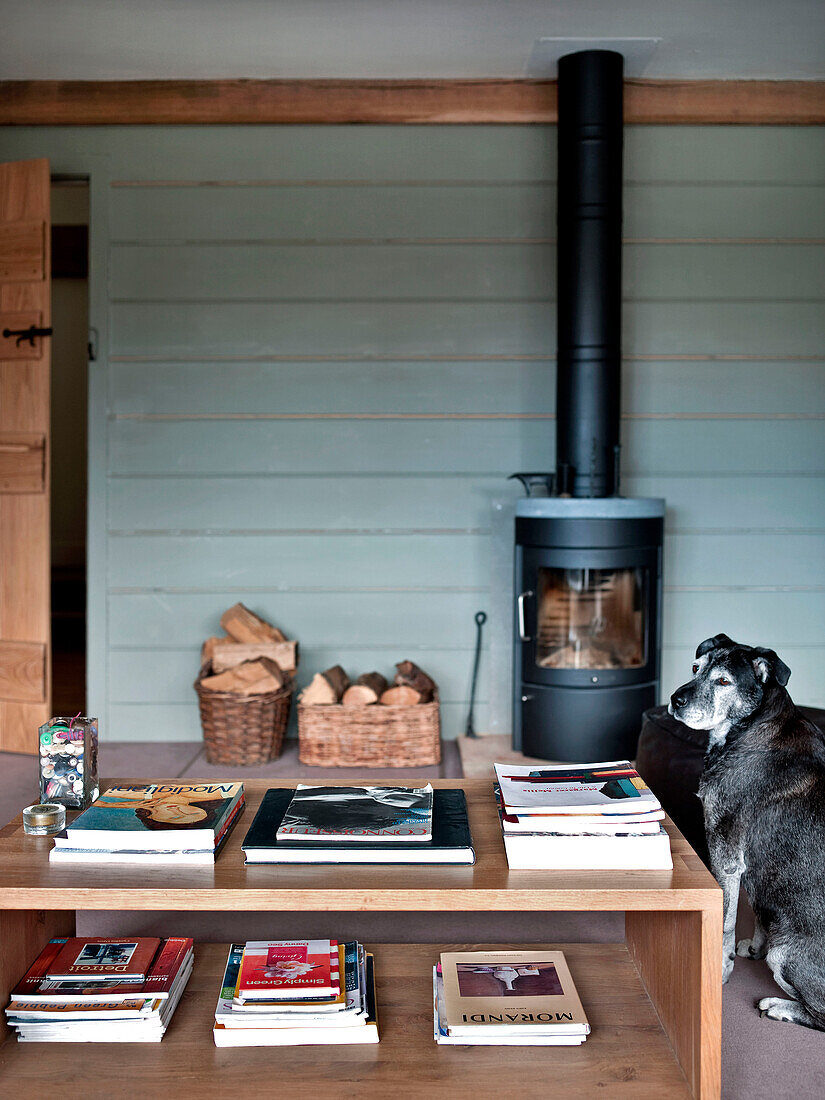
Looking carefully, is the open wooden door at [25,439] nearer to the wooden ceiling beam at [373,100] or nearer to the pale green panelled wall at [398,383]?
the pale green panelled wall at [398,383]

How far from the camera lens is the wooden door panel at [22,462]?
11.2 ft

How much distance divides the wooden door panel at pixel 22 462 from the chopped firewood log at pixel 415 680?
142cm

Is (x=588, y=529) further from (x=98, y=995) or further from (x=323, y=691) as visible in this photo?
(x=98, y=995)

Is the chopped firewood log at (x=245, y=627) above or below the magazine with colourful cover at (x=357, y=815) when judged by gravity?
above

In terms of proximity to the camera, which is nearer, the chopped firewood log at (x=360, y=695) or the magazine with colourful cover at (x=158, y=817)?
the magazine with colourful cover at (x=158, y=817)

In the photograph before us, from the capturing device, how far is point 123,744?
3.61 metres

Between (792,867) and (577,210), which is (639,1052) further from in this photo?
(577,210)

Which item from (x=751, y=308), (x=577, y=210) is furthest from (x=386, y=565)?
(x=751, y=308)

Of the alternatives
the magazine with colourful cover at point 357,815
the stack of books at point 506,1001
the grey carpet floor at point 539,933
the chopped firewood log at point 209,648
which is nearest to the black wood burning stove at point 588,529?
the grey carpet floor at point 539,933

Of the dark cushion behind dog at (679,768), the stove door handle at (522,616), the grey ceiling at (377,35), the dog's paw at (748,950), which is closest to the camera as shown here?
the dog's paw at (748,950)

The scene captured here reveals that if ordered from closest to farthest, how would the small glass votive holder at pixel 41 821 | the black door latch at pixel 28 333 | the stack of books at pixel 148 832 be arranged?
the stack of books at pixel 148 832 → the small glass votive holder at pixel 41 821 → the black door latch at pixel 28 333

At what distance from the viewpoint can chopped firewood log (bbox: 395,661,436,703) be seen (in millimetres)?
3438

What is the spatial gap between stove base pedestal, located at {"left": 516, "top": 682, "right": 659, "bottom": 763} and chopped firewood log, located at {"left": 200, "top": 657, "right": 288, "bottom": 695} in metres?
0.90

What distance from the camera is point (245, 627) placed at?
11.5ft
